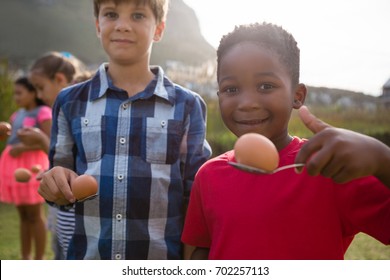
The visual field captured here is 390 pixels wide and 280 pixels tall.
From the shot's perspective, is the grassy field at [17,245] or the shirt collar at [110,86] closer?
the shirt collar at [110,86]

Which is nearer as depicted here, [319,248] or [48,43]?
[319,248]

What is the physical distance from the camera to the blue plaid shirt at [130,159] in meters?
1.17

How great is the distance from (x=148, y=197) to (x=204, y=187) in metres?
0.25

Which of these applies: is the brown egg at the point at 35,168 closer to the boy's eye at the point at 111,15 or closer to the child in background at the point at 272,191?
the boy's eye at the point at 111,15

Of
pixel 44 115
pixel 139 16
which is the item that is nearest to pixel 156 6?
pixel 139 16

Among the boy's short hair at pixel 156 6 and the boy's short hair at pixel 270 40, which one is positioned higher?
the boy's short hair at pixel 156 6

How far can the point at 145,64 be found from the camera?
1245 mm

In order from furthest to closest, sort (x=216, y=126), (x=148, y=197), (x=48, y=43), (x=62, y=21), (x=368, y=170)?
(x=48, y=43) → (x=62, y=21) → (x=216, y=126) → (x=148, y=197) → (x=368, y=170)

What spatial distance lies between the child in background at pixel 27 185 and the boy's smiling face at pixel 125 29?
4.85 feet

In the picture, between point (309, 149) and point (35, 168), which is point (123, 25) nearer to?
point (309, 149)

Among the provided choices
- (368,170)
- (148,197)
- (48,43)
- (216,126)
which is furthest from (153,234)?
(48,43)

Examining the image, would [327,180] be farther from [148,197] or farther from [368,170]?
[148,197]

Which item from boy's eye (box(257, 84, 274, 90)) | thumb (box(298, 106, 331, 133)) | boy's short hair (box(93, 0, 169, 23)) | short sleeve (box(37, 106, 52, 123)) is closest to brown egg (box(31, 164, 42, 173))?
short sleeve (box(37, 106, 52, 123))

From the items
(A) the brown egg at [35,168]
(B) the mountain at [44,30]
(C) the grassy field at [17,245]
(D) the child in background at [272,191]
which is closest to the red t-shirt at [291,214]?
(D) the child in background at [272,191]
